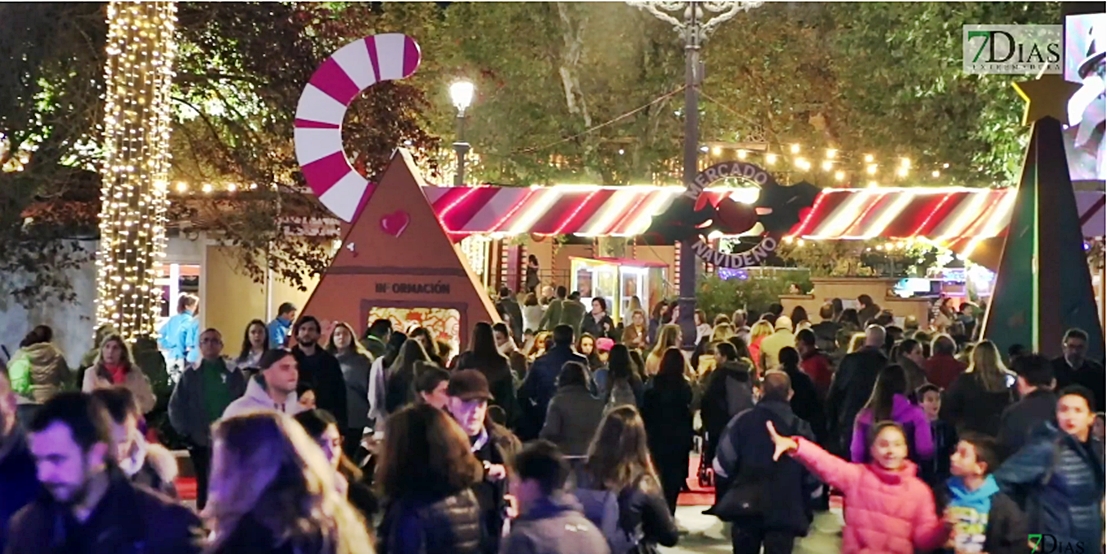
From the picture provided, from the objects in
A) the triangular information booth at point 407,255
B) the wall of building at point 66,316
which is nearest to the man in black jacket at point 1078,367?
the triangular information booth at point 407,255

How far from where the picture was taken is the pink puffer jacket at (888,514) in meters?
6.55

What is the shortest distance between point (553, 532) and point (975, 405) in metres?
5.39

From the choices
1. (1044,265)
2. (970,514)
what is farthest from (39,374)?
(1044,265)

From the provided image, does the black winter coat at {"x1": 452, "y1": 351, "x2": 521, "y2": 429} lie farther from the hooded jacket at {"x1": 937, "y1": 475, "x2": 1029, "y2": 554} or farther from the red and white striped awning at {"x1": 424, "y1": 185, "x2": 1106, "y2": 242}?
the hooded jacket at {"x1": 937, "y1": 475, "x2": 1029, "y2": 554}

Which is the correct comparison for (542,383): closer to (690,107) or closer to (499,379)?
(499,379)

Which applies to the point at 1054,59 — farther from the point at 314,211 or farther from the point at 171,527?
the point at 314,211

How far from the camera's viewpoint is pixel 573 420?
348 inches

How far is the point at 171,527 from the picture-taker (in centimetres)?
432

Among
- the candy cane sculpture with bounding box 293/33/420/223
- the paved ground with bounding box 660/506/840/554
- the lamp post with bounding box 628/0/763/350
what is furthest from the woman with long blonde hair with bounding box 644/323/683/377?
the lamp post with bounding box 628/0/763/350

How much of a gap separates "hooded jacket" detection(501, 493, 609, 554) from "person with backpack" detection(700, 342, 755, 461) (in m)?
5.41

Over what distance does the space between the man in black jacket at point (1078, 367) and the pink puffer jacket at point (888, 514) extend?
3895mm

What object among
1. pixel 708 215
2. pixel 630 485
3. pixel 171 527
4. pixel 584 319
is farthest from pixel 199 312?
pixel 171 527

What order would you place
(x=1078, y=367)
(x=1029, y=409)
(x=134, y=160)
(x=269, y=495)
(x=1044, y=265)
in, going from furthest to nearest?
(x=134, y=160), (x=1044, y=265), (x=1078, y=367), (x=1029, y=409), (x=269, y=495)

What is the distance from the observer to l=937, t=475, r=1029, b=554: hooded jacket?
21.6 feet
